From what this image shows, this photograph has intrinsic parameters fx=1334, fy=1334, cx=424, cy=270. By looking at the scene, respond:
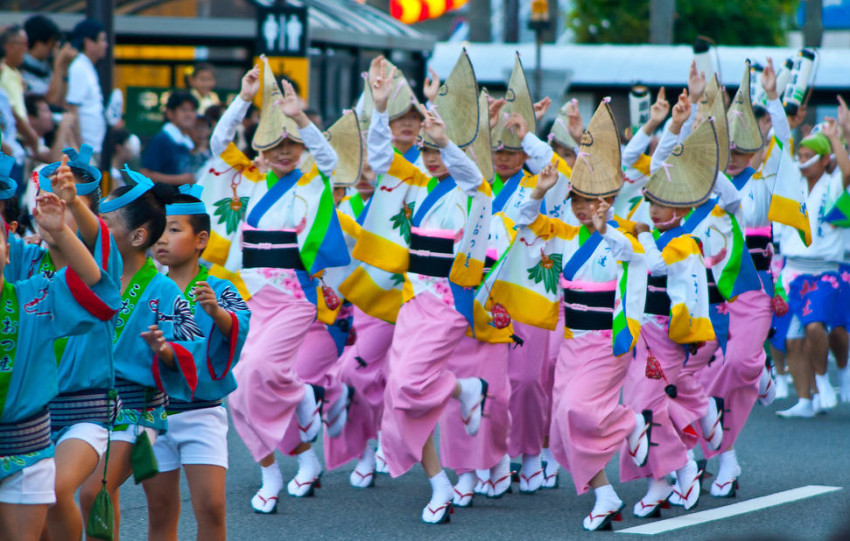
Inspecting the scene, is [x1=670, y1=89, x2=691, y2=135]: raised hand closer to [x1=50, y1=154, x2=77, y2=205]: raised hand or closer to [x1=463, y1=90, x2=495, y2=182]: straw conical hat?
[x1=463, y1=90, x2=495, y2=182]: straw conical hat

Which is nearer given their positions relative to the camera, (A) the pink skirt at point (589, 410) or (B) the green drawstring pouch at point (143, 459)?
(B) the green drawstring pouch at point (143, 459)

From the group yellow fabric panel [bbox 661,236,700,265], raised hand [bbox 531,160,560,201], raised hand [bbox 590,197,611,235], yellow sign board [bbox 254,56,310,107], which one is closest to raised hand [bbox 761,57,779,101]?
yellow fabric panel [bbox 661,236,700,265]

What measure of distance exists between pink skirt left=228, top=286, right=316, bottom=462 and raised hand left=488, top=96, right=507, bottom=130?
155 centimetres

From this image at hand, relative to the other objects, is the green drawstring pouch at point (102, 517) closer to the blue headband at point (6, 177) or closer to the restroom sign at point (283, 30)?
the blue headband at point (6, 177)

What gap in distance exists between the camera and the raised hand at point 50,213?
3666 mm

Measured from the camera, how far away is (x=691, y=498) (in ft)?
21.3

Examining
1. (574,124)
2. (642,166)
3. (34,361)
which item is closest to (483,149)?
(574,124)

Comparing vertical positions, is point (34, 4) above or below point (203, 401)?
above

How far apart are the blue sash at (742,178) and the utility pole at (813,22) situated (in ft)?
47.0

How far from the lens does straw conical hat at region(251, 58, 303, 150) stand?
6641 mm

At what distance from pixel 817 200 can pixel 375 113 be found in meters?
4.38

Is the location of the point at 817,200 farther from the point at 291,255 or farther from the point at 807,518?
the point at 291,255

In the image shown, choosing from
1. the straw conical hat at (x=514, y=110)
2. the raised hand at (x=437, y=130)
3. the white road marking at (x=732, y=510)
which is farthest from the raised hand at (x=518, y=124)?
the white road marking at (x=732, y=510)

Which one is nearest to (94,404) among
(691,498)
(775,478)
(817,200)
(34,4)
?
(691,498)
